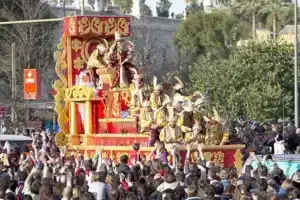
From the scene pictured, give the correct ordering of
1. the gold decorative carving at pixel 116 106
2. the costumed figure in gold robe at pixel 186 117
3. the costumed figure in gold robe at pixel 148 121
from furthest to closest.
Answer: the gold decorative carving at pixel 116 106 < the costumed figure in gold robe at pixel 148 121 < the costumed figure in gold robe at pixel 186 117

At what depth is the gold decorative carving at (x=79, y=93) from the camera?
3034cm

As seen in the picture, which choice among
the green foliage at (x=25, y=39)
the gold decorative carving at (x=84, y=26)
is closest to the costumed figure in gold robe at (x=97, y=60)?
the gold decorative carving at (x=84, y=26)

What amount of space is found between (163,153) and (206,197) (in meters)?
9.73

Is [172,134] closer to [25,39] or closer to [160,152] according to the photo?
[160,152]

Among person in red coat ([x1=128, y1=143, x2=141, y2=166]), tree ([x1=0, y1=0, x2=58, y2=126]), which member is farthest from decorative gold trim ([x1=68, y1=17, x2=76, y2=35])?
tree ([x1=0, y1=0, x2=58, y2=126])

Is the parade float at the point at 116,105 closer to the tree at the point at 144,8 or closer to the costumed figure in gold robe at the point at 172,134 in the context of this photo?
the costumed figure in gold robe at the point at 172,134

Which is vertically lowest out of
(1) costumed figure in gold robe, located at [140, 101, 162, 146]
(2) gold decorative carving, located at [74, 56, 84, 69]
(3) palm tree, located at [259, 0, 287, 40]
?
(1) costumed figure in gold robe, located at [140, 101, 162, 146]

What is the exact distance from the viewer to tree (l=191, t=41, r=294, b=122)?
48.0m

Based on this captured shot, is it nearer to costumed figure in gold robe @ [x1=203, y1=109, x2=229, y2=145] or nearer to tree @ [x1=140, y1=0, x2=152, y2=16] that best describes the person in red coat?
costumed figure in gold robe @ [x1=203, y1=109, x2=229, y2=145]

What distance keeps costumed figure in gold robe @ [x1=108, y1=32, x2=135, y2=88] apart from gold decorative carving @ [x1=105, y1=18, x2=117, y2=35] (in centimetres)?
75

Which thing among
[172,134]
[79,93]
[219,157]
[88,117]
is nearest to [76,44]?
[79,93]

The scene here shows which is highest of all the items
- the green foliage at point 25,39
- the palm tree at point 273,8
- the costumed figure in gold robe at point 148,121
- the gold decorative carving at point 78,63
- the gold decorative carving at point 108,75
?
the palm tree at point 273,8

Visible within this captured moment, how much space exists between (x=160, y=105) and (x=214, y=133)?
165cm

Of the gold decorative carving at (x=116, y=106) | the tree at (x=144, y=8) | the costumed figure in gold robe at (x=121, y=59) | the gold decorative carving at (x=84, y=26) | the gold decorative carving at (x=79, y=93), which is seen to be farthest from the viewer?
the tree at (x=144, y=8)
